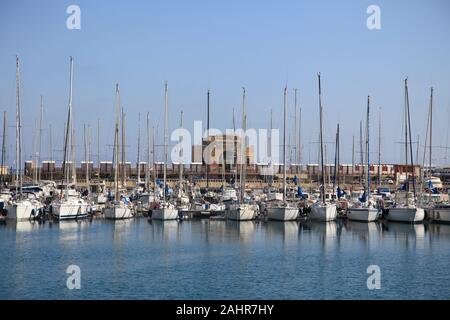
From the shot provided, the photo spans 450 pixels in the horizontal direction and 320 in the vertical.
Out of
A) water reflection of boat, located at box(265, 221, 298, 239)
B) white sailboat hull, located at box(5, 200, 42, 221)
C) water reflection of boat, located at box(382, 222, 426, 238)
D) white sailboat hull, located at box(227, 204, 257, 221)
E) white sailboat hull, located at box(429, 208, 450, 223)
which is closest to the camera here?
water reflection of boat, located at box(265, 221, 298, 239)

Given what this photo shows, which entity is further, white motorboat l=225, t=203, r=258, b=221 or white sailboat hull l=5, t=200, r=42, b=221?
white motorboat l=225, t=203, r=258, b=221

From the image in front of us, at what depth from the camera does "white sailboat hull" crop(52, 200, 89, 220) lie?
5391 cm

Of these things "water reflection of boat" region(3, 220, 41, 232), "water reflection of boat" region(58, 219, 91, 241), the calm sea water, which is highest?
"water reflection of boat" region(3, 220, 41, 232)

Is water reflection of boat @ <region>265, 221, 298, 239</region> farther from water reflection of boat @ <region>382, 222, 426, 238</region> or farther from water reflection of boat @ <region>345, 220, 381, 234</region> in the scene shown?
water reflection of boat @ <region>382, 222, 426, 238</region>

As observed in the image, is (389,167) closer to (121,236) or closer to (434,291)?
(121,236)

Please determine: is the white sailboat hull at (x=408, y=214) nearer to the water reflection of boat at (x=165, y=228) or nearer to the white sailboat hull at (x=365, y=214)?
the white sailboat hull at (x=365, y=214)

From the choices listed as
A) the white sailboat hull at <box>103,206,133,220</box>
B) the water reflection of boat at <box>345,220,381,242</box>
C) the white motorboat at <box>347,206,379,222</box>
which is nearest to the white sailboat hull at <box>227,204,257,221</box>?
the water reflection of boat at <box>345,220,381,242</box>

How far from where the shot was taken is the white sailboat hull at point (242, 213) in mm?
55500

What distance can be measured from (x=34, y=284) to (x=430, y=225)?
116 feet

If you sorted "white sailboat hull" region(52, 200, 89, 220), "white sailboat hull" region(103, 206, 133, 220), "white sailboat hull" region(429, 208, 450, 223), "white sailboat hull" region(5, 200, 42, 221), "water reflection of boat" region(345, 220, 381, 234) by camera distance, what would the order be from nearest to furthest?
"water reflection of boat" region(345, 220, 381, 234) → "white sailboat hull" region(5, 200, 42, 221) → "white sailboat hull" region(429, 208, 450, 223) → "white sailboat hull" region(52, 200, 89, 220) → "white sailboat hull" region(103, 206, 133, 220)

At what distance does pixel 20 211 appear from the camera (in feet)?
172

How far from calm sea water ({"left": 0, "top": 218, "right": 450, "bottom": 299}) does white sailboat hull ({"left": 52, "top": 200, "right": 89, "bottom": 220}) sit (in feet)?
5.70

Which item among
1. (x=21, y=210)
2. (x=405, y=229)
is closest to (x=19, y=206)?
(x=21, y=210)

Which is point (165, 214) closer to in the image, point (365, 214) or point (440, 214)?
point (365, 214)
